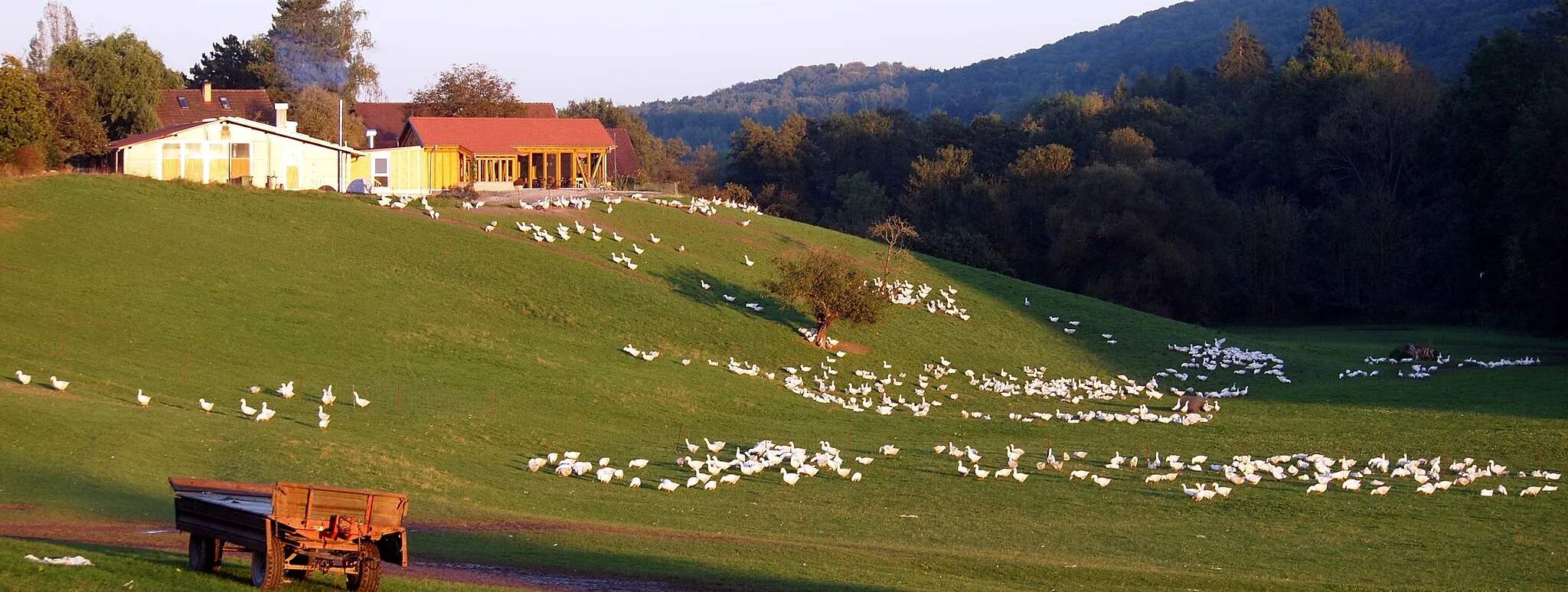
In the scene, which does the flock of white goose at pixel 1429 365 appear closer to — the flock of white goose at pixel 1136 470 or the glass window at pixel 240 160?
the flock of white goose at pixel 1136 470

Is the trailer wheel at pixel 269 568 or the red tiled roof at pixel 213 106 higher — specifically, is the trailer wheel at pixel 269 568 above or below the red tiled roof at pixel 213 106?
below

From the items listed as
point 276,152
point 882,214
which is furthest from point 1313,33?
point 276,152

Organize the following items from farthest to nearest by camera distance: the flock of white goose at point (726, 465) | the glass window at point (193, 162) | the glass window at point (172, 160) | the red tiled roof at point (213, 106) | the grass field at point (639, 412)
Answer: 1. the red tiled roof at point (213, 106)
2. the glass window at point (193, 162)
3. the glass window at point (172, 160)
4. the flock of white goose at point (726, 465)
5. the grass field at point (639, 412)

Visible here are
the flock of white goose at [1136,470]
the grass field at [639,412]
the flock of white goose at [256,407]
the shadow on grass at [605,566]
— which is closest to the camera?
the shadow on grass at [605,566]

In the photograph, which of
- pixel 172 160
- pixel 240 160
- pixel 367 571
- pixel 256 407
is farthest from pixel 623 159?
pixel 367 571

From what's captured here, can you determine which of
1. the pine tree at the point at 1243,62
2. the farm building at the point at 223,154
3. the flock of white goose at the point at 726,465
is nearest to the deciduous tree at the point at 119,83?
the farm building at the point at 223,154

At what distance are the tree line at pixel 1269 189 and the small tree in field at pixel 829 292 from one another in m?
27.9

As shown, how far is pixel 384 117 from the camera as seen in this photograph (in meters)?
96.0

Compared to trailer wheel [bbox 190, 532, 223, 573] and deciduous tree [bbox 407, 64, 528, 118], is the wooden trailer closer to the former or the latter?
trailer wheel [bbox 190, 532, 223, 573]

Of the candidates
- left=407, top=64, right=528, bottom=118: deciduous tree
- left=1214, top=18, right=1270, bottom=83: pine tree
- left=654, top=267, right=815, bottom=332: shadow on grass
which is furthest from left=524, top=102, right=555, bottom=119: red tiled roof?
left=1214, top=18, right=1270, bottom=83: pine tree

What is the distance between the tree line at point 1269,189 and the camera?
7050 centimetres

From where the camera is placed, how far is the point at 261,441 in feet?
90.5

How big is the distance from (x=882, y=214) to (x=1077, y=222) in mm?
24578

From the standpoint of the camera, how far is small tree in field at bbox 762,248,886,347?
51688 mm
